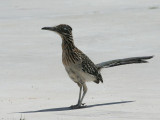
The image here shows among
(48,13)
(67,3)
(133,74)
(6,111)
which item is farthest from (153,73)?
(67,3)

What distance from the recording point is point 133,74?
13711 mm

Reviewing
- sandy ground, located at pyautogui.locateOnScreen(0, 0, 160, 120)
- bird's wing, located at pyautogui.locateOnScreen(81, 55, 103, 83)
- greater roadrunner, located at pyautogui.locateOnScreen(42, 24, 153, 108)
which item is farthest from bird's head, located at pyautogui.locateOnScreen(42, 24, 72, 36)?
sandy ground, located at pyautogui.locateOnScreen(0, 0, 160, 120)

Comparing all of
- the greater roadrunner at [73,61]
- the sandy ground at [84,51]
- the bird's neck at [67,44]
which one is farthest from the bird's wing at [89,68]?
the sandy ground at [84,51]

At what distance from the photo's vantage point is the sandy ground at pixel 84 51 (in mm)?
10047

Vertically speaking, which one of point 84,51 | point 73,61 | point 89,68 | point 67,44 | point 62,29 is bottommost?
point 84,51

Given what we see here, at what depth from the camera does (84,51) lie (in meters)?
16.7

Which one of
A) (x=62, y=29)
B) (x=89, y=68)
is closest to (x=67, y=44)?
(x=62, y=29)

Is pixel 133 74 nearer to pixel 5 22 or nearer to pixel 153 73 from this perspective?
pixel 153 73

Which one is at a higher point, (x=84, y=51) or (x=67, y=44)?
(x=67, y=44)

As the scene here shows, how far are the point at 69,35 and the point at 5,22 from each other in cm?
1047

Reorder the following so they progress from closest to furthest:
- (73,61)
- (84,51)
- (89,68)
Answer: (73,61) → (89,68) → (84,51)

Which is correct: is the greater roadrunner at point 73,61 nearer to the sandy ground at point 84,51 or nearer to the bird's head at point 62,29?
the bird's head at point 62,29

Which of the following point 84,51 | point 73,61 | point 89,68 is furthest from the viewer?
point 84,51

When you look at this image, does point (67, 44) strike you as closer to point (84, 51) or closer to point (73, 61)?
point (73, 61)
